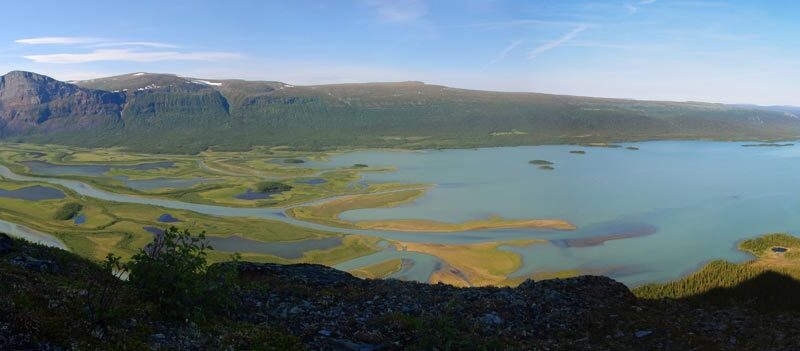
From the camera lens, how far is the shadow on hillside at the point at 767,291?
63.4 feet

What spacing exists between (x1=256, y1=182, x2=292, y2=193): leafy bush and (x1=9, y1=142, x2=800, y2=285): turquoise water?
30.3 ft

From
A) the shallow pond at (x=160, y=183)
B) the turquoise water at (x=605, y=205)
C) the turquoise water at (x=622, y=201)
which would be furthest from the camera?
the shallow pond at (x=160, y=183)

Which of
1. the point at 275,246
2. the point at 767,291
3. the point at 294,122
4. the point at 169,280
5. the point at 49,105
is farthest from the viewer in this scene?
the point at 294,122

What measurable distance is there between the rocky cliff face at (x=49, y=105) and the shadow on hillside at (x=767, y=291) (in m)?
169

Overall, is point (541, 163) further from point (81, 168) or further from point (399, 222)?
point (81, 168)

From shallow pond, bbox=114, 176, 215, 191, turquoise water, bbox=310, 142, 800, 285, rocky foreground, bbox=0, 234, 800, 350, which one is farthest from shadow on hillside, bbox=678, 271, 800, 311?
shallow pond, bbox=114, 176, 215, 191

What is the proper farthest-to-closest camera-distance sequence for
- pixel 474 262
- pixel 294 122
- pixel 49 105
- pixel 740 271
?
1. pixel 294 122
2. pixel 49 105
3. pixel 474 262
4. pixel 740 271

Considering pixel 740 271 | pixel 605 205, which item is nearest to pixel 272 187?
pixel 605 205

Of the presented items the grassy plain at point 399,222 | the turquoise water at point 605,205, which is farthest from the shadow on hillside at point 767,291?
the grassy plain at point 399,222

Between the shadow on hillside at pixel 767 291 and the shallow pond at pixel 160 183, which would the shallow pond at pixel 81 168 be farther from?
the shadow on hillside at pixel 767 291

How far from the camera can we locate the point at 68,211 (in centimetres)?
4991

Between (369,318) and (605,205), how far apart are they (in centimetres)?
4799

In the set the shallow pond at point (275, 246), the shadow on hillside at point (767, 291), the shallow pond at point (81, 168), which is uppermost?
the shadow on hillside at point (767, 291)

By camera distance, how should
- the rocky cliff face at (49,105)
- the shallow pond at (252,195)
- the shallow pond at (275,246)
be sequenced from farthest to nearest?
the rocky cliff face at (49,105)
the shallow pond at (252,195)
the shallow pond at (275,246)
